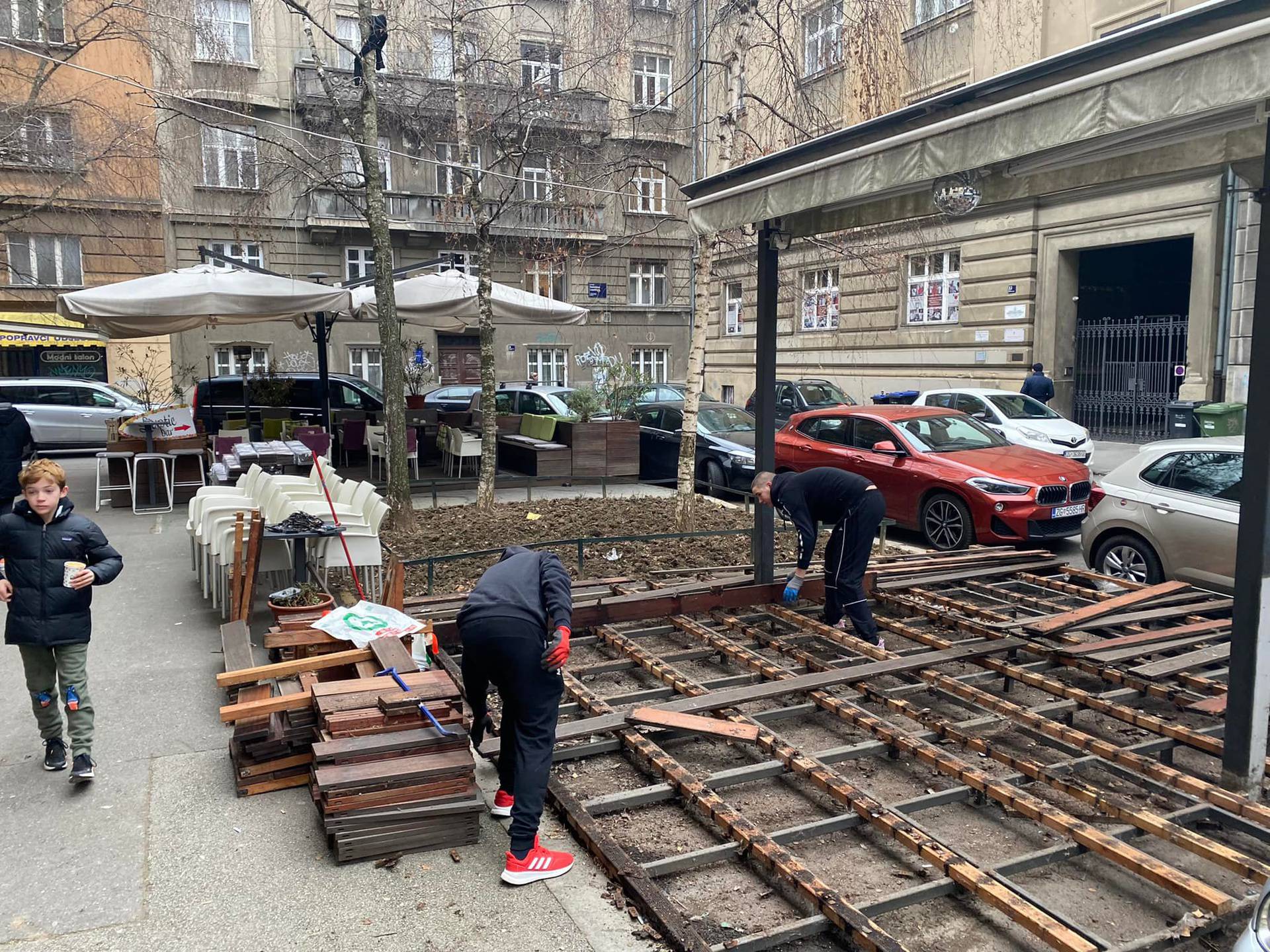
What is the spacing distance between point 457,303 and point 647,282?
23054mm

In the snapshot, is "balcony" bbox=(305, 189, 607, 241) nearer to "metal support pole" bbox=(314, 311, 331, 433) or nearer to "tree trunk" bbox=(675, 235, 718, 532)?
"metal support pole" bbox=(314, 311, 331, 433)

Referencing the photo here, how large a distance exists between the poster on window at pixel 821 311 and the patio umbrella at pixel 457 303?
51.1 ft

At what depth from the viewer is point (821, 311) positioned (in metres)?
29.7

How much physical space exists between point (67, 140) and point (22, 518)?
19.0 m

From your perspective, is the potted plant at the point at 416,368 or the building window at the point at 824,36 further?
the potted plant at the point at 416,368

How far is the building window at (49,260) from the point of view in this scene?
2697 centimetres

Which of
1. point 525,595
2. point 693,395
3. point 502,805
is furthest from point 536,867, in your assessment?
→ point 693,395

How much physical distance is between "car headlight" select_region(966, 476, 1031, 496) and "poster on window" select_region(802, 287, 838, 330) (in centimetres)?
1833

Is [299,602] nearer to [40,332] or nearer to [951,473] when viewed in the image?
[951,473]

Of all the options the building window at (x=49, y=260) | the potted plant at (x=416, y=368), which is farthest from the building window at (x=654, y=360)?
the building window at (x=49, y=260)

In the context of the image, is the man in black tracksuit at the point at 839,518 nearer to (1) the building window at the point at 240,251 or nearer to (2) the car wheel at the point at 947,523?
(2) the car wheel at the point at 947,523

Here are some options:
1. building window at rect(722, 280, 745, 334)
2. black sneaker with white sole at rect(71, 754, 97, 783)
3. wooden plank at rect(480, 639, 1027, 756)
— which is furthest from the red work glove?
building window at rect(722, 280, 745, 334)

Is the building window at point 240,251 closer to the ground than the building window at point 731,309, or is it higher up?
higher up

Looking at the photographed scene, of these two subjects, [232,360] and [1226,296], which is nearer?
[1226,296]
